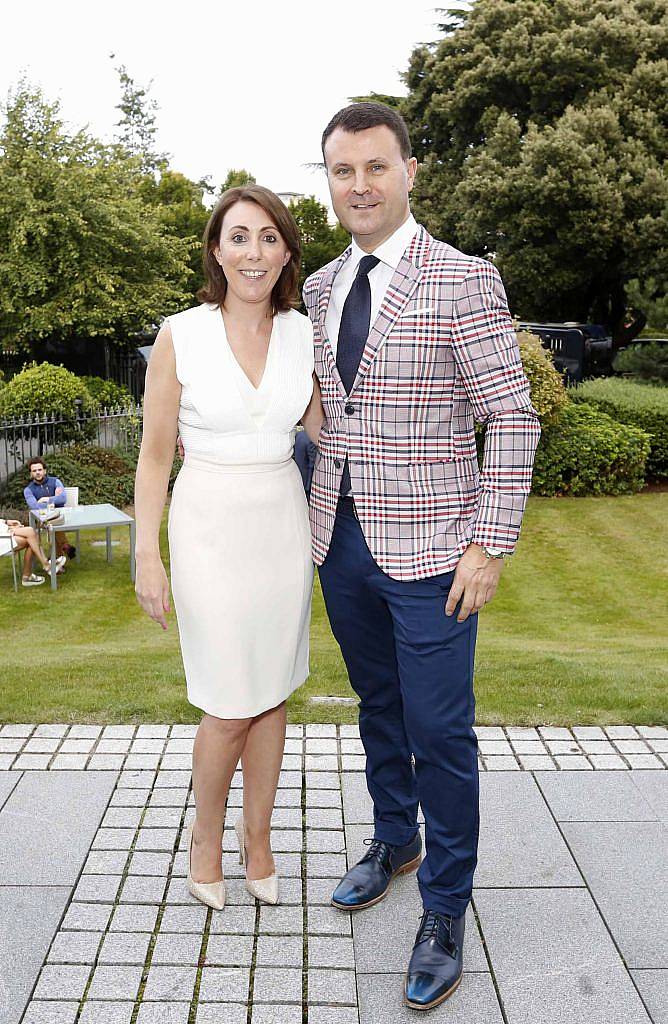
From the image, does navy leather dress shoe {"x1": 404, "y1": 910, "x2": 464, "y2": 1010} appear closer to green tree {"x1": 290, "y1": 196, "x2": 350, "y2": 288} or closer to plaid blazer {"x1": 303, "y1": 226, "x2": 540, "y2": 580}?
plaid blazer {"x1": 303, "y1": 226, "x2": 540, "y2": 580}

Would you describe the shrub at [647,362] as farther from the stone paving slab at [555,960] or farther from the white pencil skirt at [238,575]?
the white pencil skirt at [238,575]

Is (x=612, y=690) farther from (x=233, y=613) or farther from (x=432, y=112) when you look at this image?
(x=432, y=112)

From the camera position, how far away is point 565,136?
18.5m

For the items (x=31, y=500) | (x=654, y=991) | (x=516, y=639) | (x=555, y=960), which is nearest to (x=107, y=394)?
(x=31, y=500)

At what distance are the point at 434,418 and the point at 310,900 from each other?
1.48 m

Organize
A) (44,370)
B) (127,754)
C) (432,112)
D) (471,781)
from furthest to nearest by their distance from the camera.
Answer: (432,112), (44,370), (127,754), (471,781)

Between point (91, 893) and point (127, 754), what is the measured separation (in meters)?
0.94

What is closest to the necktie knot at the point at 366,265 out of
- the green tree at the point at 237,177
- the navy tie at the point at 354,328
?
the navy tie at the point at 354,328

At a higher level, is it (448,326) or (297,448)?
(448,326)

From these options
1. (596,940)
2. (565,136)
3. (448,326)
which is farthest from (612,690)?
(565,136)

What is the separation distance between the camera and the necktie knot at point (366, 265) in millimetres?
2672

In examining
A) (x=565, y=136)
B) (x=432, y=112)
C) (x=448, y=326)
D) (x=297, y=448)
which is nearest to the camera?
(x=448, y=326)

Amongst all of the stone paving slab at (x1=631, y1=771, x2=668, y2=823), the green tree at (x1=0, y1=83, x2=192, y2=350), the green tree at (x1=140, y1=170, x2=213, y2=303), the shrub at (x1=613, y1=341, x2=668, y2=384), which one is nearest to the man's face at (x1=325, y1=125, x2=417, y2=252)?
the stone paving slab at (x1=631, y1=771, x2=668, y2=823)

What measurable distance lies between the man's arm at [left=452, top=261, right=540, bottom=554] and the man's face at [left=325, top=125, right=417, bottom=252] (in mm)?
292
